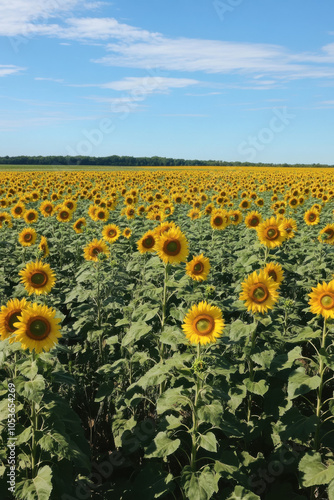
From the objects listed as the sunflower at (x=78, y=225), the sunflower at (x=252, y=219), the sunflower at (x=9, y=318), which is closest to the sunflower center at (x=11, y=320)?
the sunflower at (x=9, y=318)

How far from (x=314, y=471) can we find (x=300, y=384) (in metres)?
0.69

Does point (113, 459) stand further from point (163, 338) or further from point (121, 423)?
point (163, 338)

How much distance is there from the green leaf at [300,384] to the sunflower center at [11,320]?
236 cm

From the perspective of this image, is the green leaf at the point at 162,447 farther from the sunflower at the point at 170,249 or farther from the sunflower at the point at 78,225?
the sunflower at the point at 78,225

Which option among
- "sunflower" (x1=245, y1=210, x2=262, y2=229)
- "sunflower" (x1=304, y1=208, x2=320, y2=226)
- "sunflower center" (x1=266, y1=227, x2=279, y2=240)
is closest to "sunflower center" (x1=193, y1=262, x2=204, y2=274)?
"sunflower center" (x1=266, y1=227, x2=279, y2=240)

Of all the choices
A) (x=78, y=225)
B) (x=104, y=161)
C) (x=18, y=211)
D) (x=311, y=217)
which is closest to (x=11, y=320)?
(x=78, y=225)

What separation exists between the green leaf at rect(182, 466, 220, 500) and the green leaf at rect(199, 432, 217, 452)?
24 centimetres

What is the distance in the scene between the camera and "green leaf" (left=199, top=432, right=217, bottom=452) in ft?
10.5

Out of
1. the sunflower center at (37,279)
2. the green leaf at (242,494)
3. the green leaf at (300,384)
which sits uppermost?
the sunflower center at (37,279)

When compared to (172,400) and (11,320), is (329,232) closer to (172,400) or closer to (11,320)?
(172,400)

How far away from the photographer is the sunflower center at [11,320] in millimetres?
3387

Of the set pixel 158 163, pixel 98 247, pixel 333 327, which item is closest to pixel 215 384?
pixel 333 327

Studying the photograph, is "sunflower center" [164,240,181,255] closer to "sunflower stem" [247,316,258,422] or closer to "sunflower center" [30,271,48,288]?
"sunflower stem" [247,316,258,422]

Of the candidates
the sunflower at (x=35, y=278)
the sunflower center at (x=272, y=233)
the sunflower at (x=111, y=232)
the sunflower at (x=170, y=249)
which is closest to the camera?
the sunflower at (x=35, y=278)
